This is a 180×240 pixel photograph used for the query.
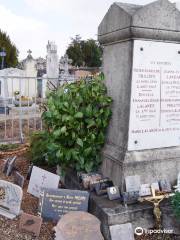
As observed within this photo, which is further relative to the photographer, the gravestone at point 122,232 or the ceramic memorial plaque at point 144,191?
the ceramic memorial plaque at point 144,191

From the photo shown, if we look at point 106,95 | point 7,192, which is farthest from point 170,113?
point 7,192

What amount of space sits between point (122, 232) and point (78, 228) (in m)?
0.39

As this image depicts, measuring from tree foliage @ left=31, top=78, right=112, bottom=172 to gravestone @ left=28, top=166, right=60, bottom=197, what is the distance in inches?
8.2

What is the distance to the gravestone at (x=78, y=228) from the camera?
262 centimetres

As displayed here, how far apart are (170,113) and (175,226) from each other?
1.09m

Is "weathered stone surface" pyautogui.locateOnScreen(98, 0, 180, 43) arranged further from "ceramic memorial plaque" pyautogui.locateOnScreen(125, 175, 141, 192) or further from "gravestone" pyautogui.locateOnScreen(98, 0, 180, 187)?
"ceramic memorial plaque" pyautogui.locateOnScreen(125, 175, 141, 192)

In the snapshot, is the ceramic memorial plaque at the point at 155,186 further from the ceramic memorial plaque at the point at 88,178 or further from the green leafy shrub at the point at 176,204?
the ceramic memorial plaque at the point at 88,178

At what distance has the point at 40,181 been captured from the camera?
11.8ft

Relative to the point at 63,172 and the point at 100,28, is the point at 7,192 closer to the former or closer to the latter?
the point at 63,172

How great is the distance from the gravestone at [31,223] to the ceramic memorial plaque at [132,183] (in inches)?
33.1

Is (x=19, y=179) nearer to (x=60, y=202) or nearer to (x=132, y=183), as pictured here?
(x=60, y=202)

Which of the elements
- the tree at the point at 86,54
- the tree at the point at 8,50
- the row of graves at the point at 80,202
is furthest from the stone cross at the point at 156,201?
the tree at the point at 86,54

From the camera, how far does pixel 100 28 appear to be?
354 centimetres

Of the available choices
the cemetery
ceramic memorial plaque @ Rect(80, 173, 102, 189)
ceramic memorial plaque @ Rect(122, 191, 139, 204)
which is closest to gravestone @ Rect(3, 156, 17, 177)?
the cemetery
